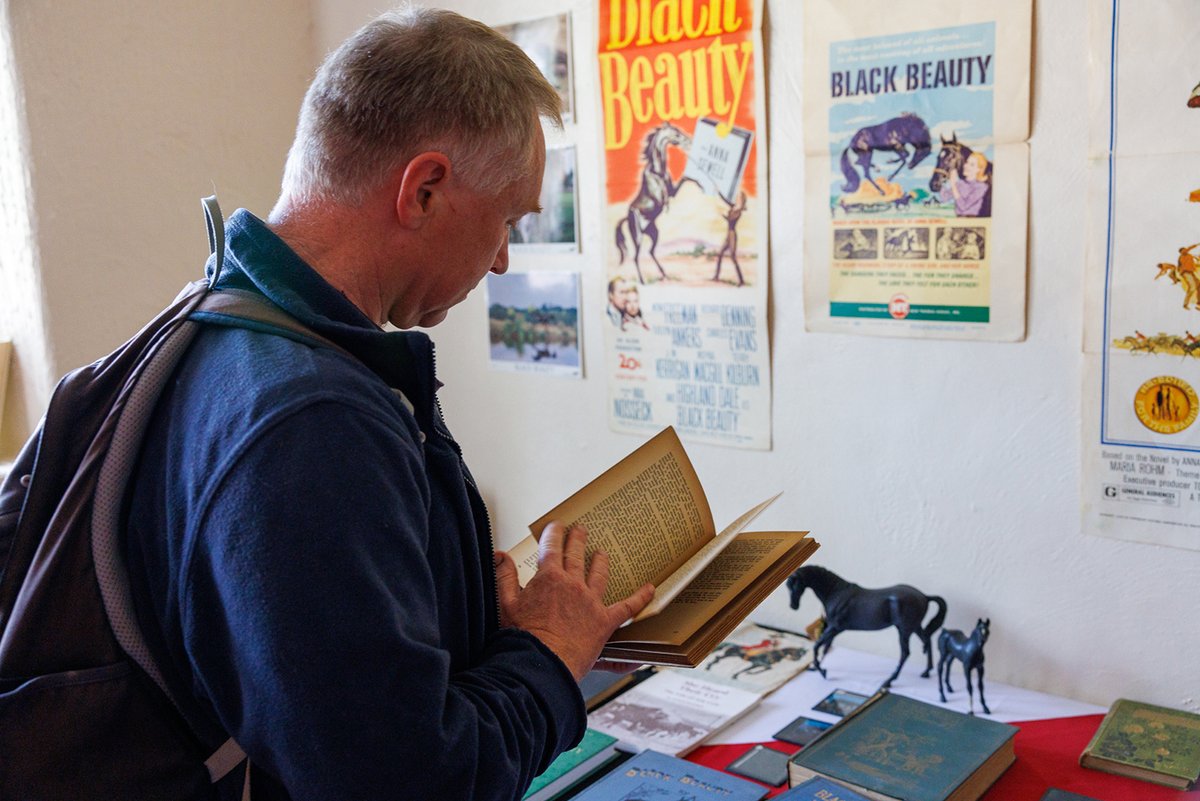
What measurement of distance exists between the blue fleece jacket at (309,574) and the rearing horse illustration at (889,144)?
910 mm

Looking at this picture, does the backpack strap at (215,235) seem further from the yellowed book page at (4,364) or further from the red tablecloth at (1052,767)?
the yellowed book page at (4,364)

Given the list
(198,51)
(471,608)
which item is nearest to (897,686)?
(471,608)

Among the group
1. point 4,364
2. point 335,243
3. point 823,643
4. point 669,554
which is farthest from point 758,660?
point 4,364

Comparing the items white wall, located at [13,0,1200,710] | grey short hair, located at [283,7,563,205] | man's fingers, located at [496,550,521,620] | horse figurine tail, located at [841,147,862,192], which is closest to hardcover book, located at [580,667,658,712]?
white wall, located at [13,0,1200,710]

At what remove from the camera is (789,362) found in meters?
1.62

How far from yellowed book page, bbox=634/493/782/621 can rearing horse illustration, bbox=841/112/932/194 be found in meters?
0.62

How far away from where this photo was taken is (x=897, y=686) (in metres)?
1.49

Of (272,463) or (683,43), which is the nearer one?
(272,463)

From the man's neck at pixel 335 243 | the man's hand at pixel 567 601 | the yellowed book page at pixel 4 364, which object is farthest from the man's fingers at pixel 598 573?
the yellowed book page at pixel 4 364

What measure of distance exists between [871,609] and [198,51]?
155 cm

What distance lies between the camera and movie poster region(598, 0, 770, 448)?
5.27 ft

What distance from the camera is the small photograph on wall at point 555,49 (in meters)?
1.78

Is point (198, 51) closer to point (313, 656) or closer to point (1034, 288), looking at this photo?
point (1034, 288)

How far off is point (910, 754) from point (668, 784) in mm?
275
